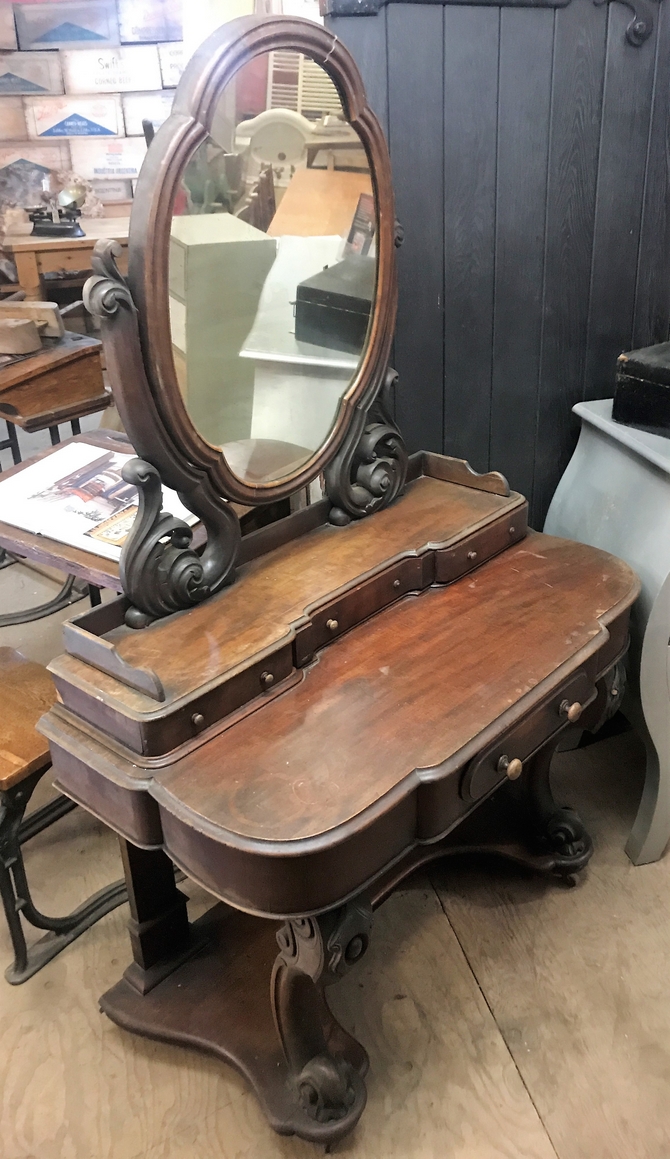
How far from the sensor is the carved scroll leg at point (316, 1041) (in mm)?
1199

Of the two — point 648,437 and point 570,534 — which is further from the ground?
point 648,437

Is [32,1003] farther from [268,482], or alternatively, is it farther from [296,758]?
[268,482]

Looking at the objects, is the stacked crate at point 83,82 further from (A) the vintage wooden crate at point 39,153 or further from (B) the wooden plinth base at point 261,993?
(B) the wooden plinth base at point 261,993

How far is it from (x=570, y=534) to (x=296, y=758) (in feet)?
3.73

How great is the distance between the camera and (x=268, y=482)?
1.40 meters

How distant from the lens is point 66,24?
4406mm

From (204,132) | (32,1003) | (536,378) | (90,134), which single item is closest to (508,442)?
(536,378)

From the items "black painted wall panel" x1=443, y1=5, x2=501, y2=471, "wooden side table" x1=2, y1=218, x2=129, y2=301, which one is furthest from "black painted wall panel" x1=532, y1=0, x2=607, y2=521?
"wooden side table" x1=2, y1=218, x2=129, y2=301

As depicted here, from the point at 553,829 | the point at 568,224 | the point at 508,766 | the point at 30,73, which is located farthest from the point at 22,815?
the point at 30,73

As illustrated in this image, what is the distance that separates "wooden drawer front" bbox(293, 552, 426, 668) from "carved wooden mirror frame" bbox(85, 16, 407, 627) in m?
0.17

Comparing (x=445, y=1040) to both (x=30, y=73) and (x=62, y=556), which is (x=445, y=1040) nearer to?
(x=62, y=556)

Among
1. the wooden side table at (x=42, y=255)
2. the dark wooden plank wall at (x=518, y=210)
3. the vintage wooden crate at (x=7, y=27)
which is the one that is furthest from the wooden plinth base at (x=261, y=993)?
the vintage wooden crate at (x=7, y=27)

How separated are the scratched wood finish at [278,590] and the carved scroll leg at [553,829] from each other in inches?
23.1

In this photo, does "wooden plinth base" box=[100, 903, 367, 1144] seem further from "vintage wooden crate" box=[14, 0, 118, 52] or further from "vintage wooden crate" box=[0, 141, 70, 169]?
"vintage wooden crate" box=[14, 0, 118, 52]
